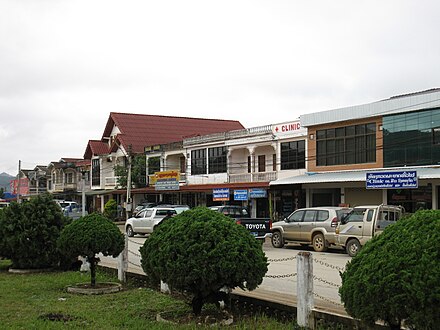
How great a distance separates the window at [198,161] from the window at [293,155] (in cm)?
939

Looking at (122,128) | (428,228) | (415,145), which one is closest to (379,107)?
(415,145)

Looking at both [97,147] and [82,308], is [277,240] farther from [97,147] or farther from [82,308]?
[97,147]

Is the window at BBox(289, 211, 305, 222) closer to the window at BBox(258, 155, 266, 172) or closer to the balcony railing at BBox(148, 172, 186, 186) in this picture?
the window at BBox(258, 155, 266, 172)

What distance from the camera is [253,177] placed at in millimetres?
38938

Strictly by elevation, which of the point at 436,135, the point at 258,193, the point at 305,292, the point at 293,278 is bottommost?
the point at 293,278

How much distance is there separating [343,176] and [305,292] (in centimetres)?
2316

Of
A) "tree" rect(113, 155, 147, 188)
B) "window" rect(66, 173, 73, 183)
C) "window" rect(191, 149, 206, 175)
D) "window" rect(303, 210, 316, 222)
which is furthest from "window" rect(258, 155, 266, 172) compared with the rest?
"window" rect(66, 173, 73, 183)

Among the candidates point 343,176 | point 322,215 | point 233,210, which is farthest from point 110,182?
point 322,215

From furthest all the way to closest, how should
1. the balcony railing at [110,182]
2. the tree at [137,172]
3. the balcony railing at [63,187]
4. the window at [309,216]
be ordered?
the balcony railing at [63,187]
the balcony railing at [110,182]
the tree at [137,172]
the window at [309,216]

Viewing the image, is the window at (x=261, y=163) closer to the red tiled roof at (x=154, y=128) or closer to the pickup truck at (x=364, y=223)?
the red tiled roof at (x=154, y=128)

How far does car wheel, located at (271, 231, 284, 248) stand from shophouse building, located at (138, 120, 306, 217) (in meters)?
9.68

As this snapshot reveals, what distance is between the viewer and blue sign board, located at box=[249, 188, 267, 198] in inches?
1405

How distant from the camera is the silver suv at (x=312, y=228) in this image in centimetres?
2148

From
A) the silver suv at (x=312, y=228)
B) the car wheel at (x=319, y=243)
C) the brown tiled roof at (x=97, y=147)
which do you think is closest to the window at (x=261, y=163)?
the silver suv at (x=312, y=228)
